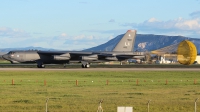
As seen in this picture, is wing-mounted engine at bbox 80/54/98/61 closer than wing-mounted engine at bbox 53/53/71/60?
No

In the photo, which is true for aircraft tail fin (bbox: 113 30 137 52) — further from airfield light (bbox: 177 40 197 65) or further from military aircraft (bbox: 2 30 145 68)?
airfield light (bbox: 177 40 197 65)

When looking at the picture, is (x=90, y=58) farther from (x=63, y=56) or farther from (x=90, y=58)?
(x=63, y=56)

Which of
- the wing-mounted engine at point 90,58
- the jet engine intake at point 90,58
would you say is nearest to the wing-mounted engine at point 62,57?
the wing-mounted engine at point 90,58

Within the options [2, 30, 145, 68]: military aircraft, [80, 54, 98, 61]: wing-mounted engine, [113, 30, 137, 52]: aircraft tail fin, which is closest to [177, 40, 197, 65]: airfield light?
[2, 30, 145, 68]: military aircraft

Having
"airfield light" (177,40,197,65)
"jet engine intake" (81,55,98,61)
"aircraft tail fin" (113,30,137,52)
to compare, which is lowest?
"jet engine intake" (81,55,98,61)

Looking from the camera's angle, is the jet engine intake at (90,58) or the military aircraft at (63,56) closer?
the military aircraft at (63,56)

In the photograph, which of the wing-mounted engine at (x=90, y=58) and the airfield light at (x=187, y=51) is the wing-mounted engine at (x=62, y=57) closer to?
the wing-mounted engine at (x=90, y=58)

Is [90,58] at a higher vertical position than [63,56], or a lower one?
lower

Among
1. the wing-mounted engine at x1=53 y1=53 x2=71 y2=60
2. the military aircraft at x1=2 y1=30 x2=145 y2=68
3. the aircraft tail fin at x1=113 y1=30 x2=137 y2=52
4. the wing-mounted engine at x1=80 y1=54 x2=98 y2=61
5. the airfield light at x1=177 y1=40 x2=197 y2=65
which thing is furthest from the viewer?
the aircraft tail fin at x1=113 y1=30 x2=137 y2=52

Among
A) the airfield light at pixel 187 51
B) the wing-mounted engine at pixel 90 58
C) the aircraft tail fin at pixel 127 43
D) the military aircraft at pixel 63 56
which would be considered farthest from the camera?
the aircraft tail fin at pixel 127 43

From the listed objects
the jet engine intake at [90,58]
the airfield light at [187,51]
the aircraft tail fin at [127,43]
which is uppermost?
the aircraft tail fin at [127,43]

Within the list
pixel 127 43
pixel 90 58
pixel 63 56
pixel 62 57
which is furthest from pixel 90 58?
pixel 127 43

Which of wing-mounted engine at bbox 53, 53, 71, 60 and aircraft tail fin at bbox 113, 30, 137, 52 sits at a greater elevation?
aircraft tail fin at bbox 113, 30, 137, 52

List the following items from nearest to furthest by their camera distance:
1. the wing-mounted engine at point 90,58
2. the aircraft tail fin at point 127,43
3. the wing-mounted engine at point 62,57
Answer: the wing-mounted engine at point 62,57 < the wing-mounted engine at point 90,58 < the aircraft tail fin at point 127,43
